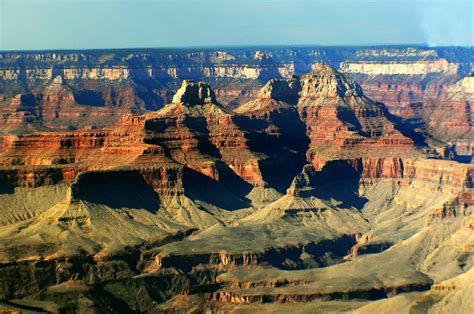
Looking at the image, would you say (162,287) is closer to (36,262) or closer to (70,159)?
(36,262)

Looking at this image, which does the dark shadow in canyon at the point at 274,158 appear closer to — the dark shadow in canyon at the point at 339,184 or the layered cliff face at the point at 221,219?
the layered cliff face at the point at 221,219

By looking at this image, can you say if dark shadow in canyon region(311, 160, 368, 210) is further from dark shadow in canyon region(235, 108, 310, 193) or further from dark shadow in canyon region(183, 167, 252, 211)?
dark shadow in canyon region(183, 167, 252, 211)

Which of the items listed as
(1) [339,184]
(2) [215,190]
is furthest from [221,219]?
(1) [339,184]

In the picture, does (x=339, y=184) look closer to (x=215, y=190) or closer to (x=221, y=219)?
(x=215, y=190)

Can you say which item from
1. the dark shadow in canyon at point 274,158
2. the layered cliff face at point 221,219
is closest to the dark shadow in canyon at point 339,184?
the layered cliff face at point 221,219

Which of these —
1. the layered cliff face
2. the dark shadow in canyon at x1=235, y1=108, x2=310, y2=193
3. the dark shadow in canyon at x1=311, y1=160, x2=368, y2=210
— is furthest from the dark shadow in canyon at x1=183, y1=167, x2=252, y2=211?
the dark shadow in canyon at x1=311, y1=160, x2=368, y2=210

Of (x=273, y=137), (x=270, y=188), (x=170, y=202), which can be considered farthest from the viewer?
(x=273, y=137)

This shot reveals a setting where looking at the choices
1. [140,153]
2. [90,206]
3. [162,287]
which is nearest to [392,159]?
[140,153]

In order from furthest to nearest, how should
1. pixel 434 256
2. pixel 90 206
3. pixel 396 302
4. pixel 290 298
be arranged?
pixel 90 206
pixel 434 256
pixel 290 298
pixel 396 302
